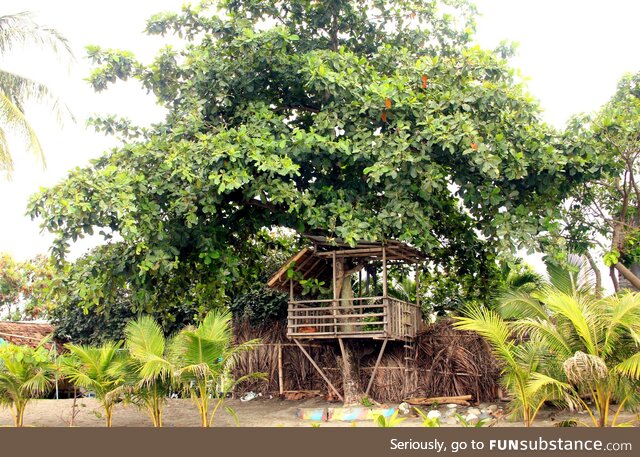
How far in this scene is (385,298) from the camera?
13.1 meters

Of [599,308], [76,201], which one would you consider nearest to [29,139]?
[76,201]

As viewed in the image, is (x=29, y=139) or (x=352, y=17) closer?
(x=352, y=17)

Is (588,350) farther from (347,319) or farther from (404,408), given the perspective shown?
(347,319)

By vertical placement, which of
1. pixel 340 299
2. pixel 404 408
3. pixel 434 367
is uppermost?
pixel 340 299

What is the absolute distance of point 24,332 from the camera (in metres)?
19.2

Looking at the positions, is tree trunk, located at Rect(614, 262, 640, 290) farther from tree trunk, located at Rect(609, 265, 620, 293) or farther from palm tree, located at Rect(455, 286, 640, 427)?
palm tree, located at Rect(455, 286, 640, 427)

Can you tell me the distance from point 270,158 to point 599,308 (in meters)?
5.91

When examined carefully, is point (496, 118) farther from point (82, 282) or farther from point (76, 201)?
point (82, 282)

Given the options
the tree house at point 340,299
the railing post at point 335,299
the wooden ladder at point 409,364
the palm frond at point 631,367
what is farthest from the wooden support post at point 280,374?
the palm frond at point 631,367

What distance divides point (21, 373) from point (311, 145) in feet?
21.0

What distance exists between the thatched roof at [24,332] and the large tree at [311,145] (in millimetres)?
5709

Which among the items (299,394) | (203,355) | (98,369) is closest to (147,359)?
(203,355)

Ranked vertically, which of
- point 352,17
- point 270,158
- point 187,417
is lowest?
point 187,417

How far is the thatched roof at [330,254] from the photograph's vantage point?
13.8m
